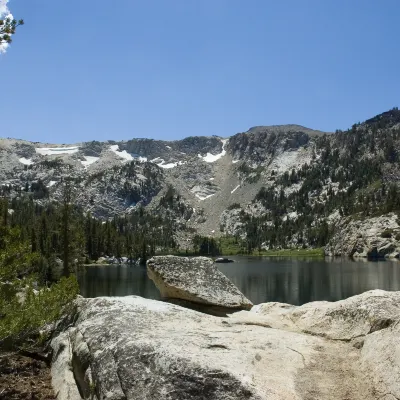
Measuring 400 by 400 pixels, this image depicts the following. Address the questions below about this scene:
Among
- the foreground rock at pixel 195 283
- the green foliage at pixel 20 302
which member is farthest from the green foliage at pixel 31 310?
the foreground rock at pixel 195 283

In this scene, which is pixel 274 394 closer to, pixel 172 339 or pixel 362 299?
pixel 172 339

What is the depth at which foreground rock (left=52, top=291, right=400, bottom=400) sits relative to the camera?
25.7ft

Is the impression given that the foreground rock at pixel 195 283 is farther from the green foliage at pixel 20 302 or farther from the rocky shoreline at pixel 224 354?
the green foliage at pixel 20 302

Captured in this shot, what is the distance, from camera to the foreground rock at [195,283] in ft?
59.9

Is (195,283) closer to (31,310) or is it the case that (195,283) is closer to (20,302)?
(20,302)

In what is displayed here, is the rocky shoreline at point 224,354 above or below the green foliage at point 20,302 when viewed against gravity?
below

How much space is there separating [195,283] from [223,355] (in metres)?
10.2

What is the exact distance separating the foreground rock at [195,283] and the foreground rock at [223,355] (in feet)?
18.0

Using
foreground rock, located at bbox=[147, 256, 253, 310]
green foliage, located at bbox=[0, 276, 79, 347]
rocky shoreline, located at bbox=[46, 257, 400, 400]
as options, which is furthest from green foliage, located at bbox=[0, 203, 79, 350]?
foreground rock, located at bbox=[147, 256, 253, 310]

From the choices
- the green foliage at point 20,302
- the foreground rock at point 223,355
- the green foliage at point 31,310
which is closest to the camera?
the foreground rock at point 223,355

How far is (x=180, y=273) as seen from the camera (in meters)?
19.3

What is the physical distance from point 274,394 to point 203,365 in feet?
4.52

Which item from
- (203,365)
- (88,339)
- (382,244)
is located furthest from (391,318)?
(382,244)

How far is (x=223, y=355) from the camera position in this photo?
8711 millimetres
